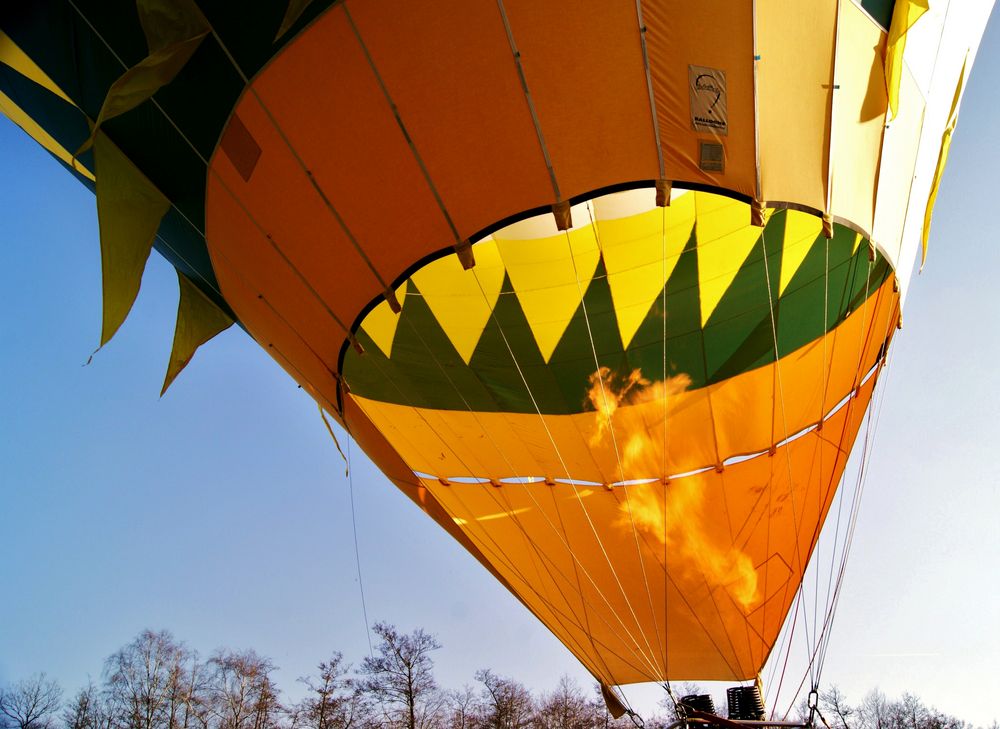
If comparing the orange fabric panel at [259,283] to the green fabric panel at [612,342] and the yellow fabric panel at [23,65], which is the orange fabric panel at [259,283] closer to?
the green fabric panel at [612,342]

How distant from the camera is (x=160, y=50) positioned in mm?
3279

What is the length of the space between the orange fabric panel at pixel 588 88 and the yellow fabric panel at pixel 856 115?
1063 mm

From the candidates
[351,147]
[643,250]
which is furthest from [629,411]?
[351,147]

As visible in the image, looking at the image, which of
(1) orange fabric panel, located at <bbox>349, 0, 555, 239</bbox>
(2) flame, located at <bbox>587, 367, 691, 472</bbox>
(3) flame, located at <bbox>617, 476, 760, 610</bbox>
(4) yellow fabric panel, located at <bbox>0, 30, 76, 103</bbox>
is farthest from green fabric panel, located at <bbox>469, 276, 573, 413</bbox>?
(4) yellow fabric panel, located at <bbox>0, 30, 76, 103</bbox>

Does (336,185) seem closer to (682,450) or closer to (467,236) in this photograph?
(467,236)

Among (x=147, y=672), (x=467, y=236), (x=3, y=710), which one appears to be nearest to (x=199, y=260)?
(x=467, y=236)

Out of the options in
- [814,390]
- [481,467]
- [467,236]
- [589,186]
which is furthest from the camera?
[481,467]

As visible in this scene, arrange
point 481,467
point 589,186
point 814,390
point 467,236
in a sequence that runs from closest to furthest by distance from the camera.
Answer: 1. point 589,186
2. point 467,236
3. point 814,390
4. point 481,467

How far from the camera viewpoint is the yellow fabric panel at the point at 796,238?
16.1 feet

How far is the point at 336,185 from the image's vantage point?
12.2 ft

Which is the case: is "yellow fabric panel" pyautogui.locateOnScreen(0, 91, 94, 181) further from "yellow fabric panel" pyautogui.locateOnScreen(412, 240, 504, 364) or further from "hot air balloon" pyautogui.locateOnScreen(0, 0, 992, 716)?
"yellow fabric panel" pyautogui.locateOnScreen(412, 240, 504, 364)

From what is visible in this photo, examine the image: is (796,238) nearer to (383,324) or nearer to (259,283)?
(383,324)

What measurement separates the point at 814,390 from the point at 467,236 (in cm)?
368

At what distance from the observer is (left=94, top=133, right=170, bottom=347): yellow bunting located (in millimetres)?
4023
